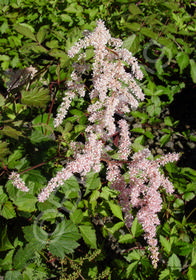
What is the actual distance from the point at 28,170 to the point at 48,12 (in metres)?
1.88

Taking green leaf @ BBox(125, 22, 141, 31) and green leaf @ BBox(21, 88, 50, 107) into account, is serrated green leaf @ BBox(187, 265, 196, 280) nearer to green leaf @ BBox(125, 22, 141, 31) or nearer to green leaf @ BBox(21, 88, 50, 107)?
green leaf @ BBox(21, 88, 50, 107)

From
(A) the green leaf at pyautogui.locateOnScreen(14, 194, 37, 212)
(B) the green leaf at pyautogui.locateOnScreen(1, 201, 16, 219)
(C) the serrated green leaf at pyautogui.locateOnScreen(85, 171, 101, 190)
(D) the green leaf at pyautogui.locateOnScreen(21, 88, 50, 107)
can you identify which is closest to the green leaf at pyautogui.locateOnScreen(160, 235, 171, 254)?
(C) the serrated green leaf at pyautogui.locateOnScreen(85, 171, 101, 190)

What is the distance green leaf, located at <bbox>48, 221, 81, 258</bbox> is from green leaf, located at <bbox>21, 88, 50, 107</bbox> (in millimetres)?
955

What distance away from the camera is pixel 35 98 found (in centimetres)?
127

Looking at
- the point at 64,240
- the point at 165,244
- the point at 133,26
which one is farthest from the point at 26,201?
the point at 133,26

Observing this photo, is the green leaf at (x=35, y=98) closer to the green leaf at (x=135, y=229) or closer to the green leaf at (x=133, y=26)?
the green leaf at (x=133, y=26)

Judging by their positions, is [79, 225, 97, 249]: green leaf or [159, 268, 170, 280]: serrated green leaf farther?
[79, 225, 97, 249]: green leaf

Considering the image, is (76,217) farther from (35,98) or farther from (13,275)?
(35,98)

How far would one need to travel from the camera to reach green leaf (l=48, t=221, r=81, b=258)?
1.51m

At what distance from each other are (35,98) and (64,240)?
1.02 metres

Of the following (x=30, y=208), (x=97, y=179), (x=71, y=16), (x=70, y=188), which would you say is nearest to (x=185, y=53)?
(x=71, y=16)

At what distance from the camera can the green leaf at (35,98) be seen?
4.00 ft

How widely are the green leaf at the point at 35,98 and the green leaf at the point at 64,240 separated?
3.13 feet

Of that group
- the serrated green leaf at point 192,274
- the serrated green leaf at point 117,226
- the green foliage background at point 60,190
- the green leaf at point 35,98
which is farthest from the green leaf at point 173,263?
the green leaf at point 35,98
